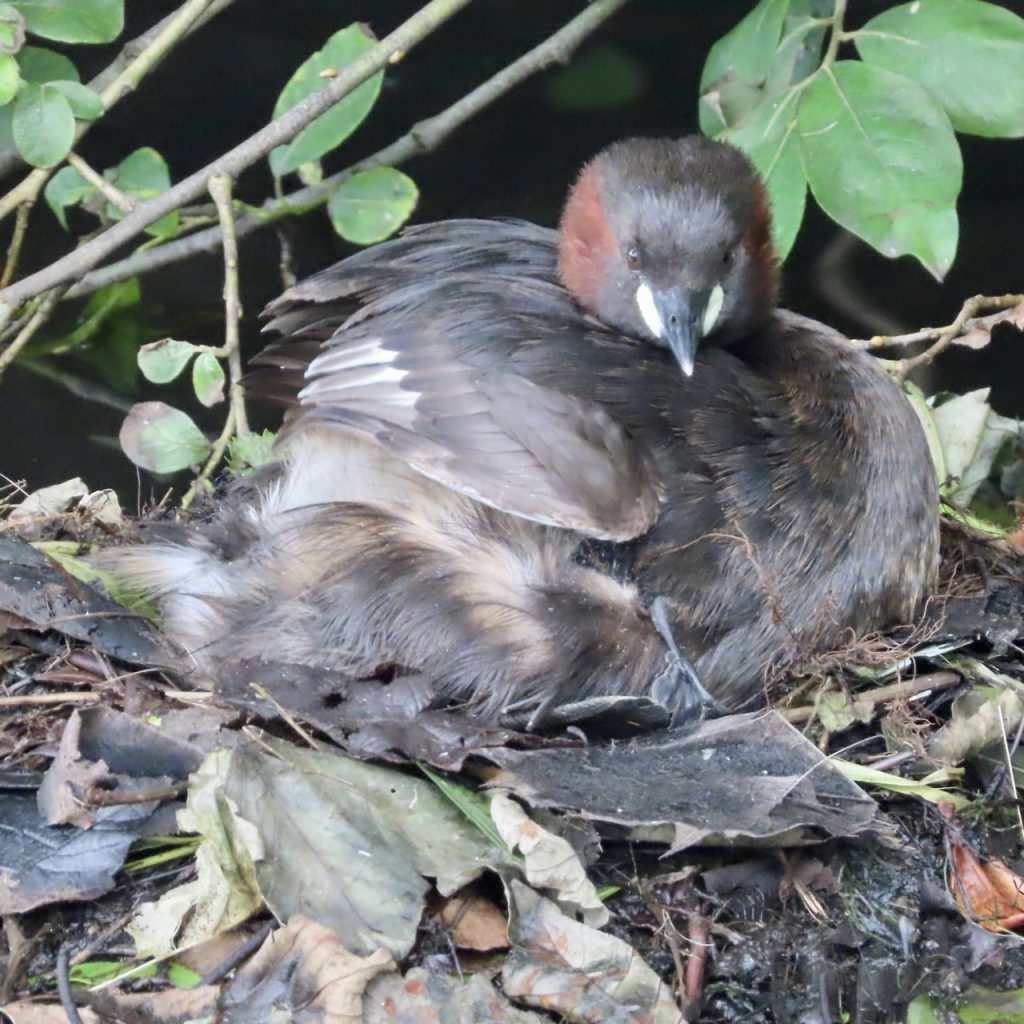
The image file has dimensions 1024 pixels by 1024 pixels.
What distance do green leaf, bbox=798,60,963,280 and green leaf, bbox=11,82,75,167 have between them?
1.23m

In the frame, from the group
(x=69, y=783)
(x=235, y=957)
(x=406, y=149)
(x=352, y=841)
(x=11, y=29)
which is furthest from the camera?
(x=406, y=149)

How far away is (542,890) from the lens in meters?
1.75

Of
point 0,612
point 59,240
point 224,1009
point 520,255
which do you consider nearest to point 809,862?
point 224,1009

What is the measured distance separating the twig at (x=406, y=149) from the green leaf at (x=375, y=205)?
11 centimetres

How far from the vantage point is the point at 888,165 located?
231cm

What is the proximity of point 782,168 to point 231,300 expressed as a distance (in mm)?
943

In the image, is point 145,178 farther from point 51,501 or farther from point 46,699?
point 46,699

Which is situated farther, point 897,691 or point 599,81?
point 599,81

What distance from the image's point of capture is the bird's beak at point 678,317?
2.09 metres

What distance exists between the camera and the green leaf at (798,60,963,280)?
2273 mm

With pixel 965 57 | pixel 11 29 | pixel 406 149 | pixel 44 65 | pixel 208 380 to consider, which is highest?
pixel 11 29

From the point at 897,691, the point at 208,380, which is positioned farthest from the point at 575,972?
the point at 208,380

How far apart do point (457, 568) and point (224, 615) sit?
38 centimetres

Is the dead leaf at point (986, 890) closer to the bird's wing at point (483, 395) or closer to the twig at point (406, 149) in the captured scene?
the bird's wing at point (483, 395)
